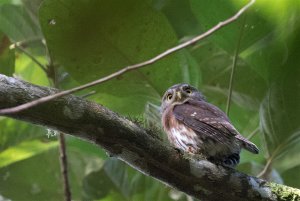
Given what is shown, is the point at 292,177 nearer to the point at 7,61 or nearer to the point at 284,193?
the point at 284,193

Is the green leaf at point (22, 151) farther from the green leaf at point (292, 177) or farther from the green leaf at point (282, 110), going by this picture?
the green leaf at point (292, 177)

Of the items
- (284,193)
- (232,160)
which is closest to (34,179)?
(232,160)

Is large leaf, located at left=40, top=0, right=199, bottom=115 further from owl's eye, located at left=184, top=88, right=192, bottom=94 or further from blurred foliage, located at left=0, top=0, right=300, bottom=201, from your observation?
owl's eye, located at left=184, top=88, right=192, bottom=94

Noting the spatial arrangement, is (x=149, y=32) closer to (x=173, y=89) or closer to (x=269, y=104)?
(x=173, y=89)

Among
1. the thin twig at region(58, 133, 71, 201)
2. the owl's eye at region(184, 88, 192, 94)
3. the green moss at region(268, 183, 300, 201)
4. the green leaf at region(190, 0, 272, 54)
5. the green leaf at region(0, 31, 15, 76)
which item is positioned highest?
the green leaf at region(0, 31, 15, 76)

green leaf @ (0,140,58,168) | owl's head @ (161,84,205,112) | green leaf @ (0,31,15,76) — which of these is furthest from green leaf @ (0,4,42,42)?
owl's head @ (161,84,205,112)

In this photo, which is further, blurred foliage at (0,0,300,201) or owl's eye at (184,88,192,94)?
owl's eye at (184,88,192,94)
